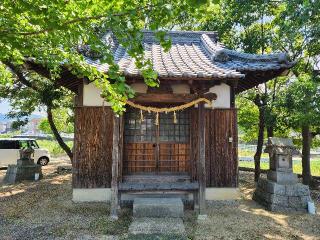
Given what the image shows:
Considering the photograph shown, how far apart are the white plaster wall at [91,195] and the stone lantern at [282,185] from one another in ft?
15.9

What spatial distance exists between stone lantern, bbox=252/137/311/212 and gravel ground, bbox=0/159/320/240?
36 cm

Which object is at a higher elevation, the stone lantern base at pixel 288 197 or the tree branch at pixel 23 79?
the tree branch at pixel 23 79

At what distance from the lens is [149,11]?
3.75 metres

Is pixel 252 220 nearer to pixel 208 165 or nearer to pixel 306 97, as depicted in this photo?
pixel 208 165

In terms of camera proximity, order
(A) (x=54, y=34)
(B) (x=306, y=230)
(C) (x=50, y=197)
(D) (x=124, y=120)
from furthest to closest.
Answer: (C) (x=50, y=197), (D) (x=124, y=120), (B) (x=306, y=230), (A) (x=54, y=34)

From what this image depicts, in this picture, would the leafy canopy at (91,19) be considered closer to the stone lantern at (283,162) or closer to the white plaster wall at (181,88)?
the white plaster wall at (181,88)

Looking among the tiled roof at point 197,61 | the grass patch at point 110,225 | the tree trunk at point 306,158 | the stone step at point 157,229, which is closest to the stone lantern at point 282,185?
the tiled roof at point 197,61

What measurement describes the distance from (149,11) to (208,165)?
6.79 meters

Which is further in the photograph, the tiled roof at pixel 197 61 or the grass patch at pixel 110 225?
the tiled roof at pixel 197 61

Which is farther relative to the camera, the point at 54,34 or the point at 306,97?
the point at 306,97

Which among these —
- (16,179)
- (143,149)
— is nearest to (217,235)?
(143,149)

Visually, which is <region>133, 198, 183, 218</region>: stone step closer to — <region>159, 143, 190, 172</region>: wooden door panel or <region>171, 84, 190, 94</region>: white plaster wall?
<region>159, 143, 190, 172</region>: wooden door panel

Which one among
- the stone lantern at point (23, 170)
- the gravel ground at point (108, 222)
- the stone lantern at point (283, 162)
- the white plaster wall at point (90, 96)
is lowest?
the gravel ground at point (108, 222)

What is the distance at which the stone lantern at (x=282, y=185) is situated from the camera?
8.73 meters
